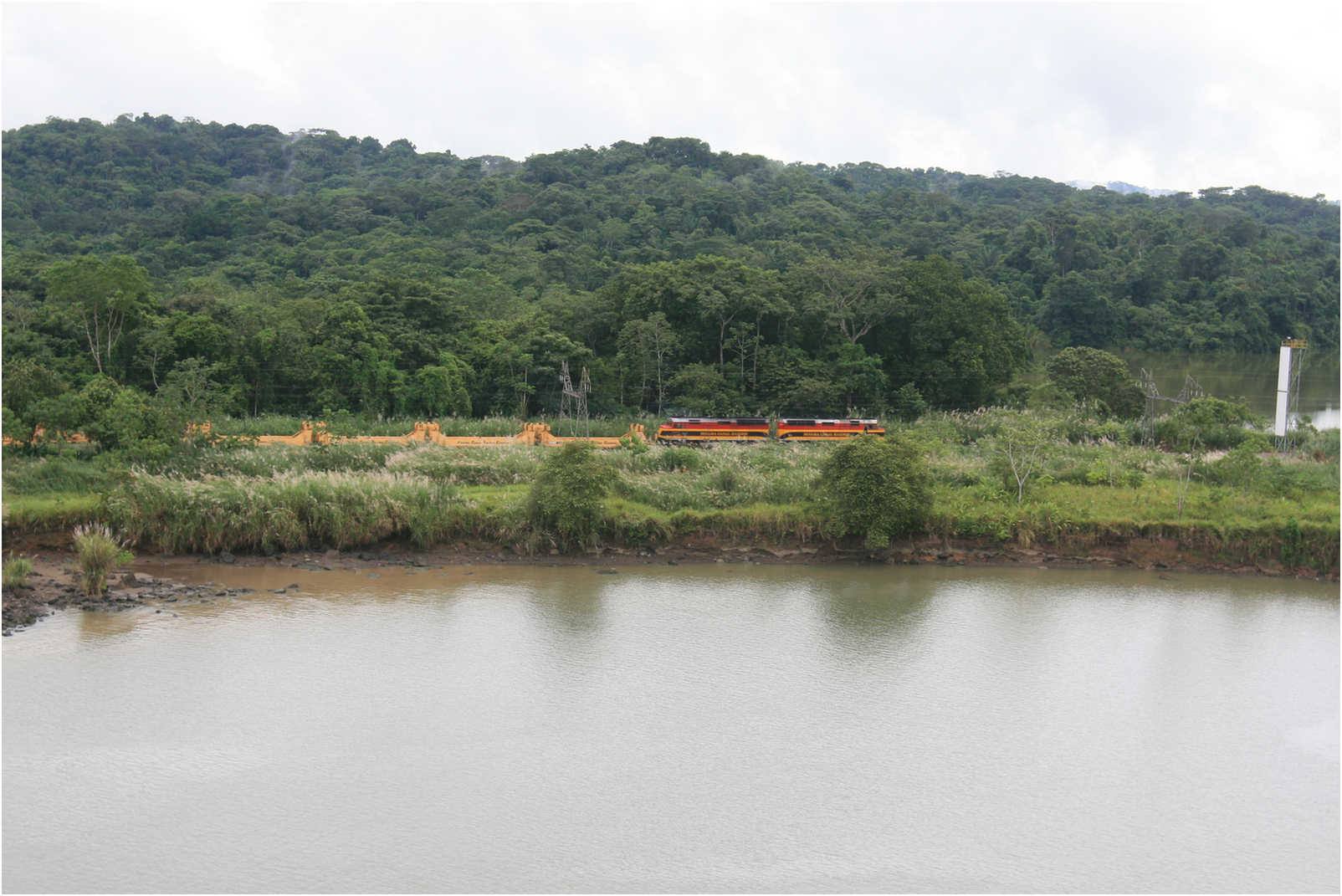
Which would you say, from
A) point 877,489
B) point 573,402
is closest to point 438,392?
point 573,402

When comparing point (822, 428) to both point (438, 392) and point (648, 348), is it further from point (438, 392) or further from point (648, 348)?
point (438, 392)

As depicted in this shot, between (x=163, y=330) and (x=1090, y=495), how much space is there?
1998 cm

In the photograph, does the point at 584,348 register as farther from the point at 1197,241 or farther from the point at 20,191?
the point at 20,191

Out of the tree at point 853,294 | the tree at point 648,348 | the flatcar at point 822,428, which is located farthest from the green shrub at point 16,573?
the tree at point 853,294

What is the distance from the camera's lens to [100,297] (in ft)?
80.7

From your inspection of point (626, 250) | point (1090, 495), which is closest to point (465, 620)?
point (1090, 495)

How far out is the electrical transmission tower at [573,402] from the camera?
A: 76.7 feet

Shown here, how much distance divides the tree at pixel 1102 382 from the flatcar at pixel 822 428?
5760 millimetres

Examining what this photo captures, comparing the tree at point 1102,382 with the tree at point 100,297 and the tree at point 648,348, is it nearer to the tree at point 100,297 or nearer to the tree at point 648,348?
the tree at point 648,348

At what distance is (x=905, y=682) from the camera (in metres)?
11.8

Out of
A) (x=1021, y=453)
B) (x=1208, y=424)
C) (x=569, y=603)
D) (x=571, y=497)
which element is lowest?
(x=569, y=603)

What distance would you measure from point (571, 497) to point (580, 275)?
24.6 m

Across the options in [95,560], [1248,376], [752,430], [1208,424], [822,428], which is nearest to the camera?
[95,560]

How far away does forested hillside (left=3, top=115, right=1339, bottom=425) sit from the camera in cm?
2508
